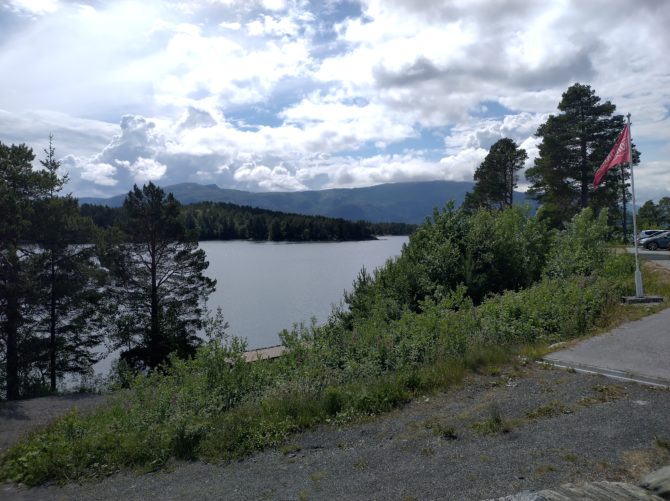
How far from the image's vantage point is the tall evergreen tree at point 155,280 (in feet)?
92.1

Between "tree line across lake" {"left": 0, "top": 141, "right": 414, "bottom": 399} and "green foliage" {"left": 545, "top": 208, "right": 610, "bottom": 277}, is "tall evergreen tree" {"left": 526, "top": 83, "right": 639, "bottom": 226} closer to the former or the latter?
"green foliage" {"left": 545, "top": 208, "right": 610, "bottom": 277}

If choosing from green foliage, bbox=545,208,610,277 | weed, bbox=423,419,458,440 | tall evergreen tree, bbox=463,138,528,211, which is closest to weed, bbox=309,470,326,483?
weed, bbox=423,419,458,440

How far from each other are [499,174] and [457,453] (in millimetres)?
50731

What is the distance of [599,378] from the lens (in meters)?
7.12

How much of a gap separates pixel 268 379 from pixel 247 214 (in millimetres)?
135974

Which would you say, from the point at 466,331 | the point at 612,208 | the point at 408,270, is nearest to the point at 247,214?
the point at 612,208

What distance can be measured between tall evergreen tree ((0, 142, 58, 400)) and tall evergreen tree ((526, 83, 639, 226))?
3008 cm

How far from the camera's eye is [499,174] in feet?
173

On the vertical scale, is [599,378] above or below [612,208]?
below

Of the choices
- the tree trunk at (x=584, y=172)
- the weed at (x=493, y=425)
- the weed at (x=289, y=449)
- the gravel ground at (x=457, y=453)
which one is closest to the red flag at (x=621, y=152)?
the gravel ground at (x=457, y=453)

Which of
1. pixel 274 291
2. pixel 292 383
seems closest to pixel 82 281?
pixel 292 383

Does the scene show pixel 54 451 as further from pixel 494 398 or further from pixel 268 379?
pixel 494 398

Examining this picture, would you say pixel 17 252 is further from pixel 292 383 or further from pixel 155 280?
pixel 292 383

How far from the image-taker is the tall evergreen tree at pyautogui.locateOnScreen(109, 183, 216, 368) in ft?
92.1
